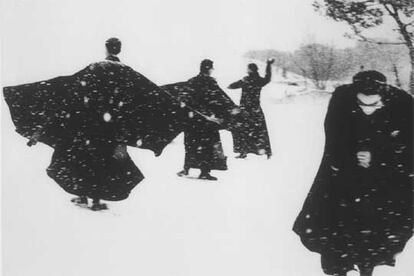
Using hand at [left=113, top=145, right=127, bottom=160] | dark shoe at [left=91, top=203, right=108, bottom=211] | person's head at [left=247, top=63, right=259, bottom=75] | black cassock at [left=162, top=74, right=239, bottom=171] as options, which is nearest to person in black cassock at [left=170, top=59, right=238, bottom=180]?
black cassock at [left=162, top=74, right=239, bottom=171]

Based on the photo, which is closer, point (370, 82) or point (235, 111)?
point (370, 82)

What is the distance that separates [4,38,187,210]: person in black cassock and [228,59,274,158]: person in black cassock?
0.33 meters

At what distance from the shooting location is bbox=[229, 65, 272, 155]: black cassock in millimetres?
2896

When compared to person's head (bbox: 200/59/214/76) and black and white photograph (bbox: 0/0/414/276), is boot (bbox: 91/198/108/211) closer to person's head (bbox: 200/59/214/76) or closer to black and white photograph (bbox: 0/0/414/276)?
black and white photograph (bbox: 0/0/414/276)

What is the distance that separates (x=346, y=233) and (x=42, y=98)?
5.79 ft

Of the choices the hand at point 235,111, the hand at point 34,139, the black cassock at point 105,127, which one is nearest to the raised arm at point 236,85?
the hand at point 235,111

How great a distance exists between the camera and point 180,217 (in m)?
2.95

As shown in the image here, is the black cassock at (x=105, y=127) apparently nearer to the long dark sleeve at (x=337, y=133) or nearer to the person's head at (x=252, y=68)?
the person's head at (x=252, y=68)

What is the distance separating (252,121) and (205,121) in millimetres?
251

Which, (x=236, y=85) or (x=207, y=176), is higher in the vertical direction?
(x=236, y=85)

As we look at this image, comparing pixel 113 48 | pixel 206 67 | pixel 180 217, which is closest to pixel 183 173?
pixel 180 217

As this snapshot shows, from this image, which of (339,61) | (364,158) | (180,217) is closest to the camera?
(364,158)

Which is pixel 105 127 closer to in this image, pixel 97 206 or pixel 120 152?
pixel 120 152

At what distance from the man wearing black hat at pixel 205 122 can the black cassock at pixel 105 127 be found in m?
0.08
